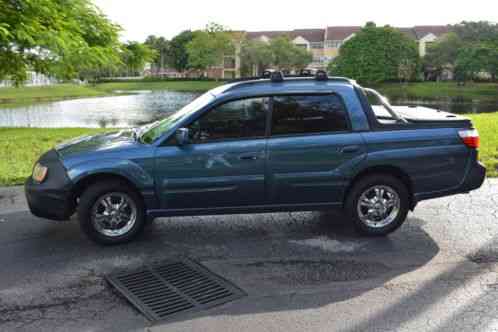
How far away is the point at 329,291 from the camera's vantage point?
424cm

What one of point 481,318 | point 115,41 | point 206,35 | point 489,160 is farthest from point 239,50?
point 481,318

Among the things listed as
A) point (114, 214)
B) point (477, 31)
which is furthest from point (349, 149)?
point (477, 31)

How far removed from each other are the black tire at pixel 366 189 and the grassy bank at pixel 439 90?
5703cm

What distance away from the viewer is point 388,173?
568 cm

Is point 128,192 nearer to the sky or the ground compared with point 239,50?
nearer to the ground

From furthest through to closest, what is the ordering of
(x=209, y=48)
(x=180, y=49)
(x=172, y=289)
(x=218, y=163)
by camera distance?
(x=180, y=49)
(x=209, y=48)
(x=218, y=163)
(x=172, y=289)

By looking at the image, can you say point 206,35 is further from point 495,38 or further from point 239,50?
point 495,38

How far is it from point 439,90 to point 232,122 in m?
67.2

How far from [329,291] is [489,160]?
22.7 feet

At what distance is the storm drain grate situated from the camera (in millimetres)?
3980

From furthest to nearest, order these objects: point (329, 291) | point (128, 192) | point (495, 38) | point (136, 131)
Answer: point (495, 38), point (136, 131), point (128, 192), point (329, 291)

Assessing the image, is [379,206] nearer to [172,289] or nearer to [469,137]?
[469,137]

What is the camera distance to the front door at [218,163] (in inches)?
208

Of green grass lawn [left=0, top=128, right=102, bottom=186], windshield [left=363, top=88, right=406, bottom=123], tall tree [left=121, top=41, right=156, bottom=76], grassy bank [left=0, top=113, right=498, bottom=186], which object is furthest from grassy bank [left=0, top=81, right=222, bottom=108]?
windshield [left=363, top=88, right=406, bottom=123]
